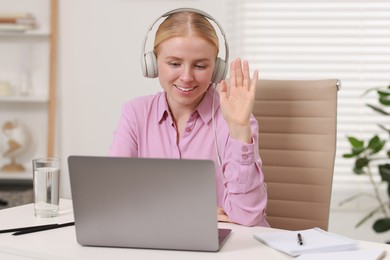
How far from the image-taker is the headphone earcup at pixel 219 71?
178cm

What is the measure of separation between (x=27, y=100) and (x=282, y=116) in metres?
1.84

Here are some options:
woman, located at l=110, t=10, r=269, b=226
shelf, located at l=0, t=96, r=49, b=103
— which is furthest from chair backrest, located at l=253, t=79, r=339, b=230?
shelf, located at l=0, t=96, r=49, b=103

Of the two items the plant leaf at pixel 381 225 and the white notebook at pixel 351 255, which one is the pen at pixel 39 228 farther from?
the plant leaf at pixel 381 225

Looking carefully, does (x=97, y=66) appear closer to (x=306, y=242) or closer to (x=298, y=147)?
(x=298, y=147)

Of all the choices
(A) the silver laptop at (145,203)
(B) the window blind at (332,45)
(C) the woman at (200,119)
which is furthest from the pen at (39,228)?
(B) the window blind at (332,45)

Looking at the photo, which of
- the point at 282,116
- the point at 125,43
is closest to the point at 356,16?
the point at 125,43

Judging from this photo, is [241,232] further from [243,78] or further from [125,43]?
[125,43]

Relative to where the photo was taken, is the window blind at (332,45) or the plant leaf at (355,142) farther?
the window blind at (332,45)

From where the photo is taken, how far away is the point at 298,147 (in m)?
1.96

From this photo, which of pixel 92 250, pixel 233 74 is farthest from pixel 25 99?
pixel 92 250

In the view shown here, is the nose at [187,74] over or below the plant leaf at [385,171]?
over

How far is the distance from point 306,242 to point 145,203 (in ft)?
1.12

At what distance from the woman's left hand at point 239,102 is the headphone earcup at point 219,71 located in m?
0.14

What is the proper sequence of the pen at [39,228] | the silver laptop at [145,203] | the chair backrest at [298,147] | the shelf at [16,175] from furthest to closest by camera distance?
the shelf at [16,175]
the chair backrest at [298,147]
the pen at [39,228]
the silver laptop at [145,203]
